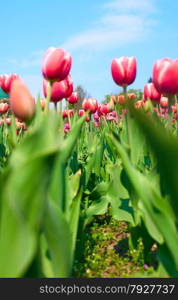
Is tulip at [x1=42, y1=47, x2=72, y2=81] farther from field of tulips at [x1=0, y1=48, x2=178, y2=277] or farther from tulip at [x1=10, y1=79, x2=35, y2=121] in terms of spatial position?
tulip at [x1=10, y1=79, x2=35, y2=121]

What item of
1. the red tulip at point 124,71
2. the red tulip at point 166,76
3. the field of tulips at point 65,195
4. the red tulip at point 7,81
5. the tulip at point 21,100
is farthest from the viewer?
the red tulip at point 7,81

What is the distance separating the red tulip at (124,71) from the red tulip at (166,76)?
30 cm

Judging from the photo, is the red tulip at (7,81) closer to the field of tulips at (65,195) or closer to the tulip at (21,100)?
the field of tulips at (65,195)

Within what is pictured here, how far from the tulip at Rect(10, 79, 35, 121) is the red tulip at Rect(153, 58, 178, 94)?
64 centimetres

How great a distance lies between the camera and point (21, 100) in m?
1.48

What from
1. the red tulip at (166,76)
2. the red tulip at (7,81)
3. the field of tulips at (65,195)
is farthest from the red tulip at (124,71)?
the red tulip at (7,81)

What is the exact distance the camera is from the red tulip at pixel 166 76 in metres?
1.78

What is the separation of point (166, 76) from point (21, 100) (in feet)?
2.27

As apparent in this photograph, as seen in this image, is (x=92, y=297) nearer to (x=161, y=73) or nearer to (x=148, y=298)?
(x=148, y=298)

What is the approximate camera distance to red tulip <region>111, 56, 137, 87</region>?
2.15 m

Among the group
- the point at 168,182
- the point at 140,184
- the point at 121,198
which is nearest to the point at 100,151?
the point at 121,198

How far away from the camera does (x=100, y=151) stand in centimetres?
324

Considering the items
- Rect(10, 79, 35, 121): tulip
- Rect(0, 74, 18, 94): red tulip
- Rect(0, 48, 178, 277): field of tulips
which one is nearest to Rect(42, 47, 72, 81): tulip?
Rect(0, 48, 178, 277): field of tulips

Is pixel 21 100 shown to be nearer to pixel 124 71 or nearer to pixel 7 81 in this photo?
pixel 124 71
